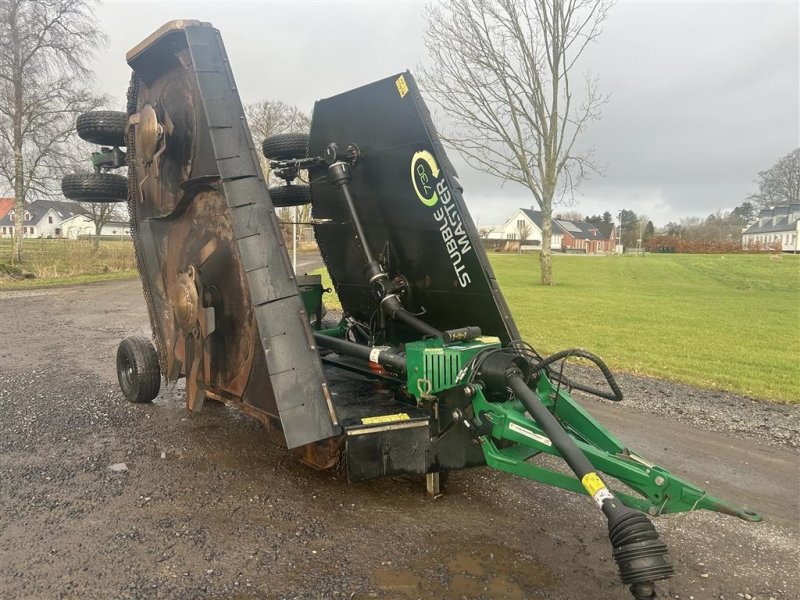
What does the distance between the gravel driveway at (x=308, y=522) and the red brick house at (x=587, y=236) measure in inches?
3471

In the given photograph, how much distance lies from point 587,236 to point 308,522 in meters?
100

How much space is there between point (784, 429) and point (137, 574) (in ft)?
19.2

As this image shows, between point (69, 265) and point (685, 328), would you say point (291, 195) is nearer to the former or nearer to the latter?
point (685, 328)

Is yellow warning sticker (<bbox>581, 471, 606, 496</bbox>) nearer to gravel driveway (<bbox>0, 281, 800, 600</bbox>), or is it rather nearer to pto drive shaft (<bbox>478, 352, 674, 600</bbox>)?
pto drive shaft (<bbox>478, 352, 674, 600</bbox>)

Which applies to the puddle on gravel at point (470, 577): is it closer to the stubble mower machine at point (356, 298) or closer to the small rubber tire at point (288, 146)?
the stubble mower machine at point (356, 298)

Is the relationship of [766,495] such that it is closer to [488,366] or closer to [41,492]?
[488,366]

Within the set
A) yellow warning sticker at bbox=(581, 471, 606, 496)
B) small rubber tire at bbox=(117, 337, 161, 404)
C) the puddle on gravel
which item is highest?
yellow warning sticker at bbox=(581, 471, 606, 496)

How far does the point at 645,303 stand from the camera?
18.8 meters

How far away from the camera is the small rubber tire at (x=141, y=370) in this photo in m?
5.73

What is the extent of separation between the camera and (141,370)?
18.7ft

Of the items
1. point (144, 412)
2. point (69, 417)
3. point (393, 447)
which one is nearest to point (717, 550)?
point (393, 447)

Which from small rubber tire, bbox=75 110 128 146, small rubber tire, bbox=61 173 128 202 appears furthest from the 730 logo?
small rubber tire, bbox=61 173 128 202

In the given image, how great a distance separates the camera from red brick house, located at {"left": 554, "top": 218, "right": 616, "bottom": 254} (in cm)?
9256

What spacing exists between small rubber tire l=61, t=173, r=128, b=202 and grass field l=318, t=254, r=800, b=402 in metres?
6.84
